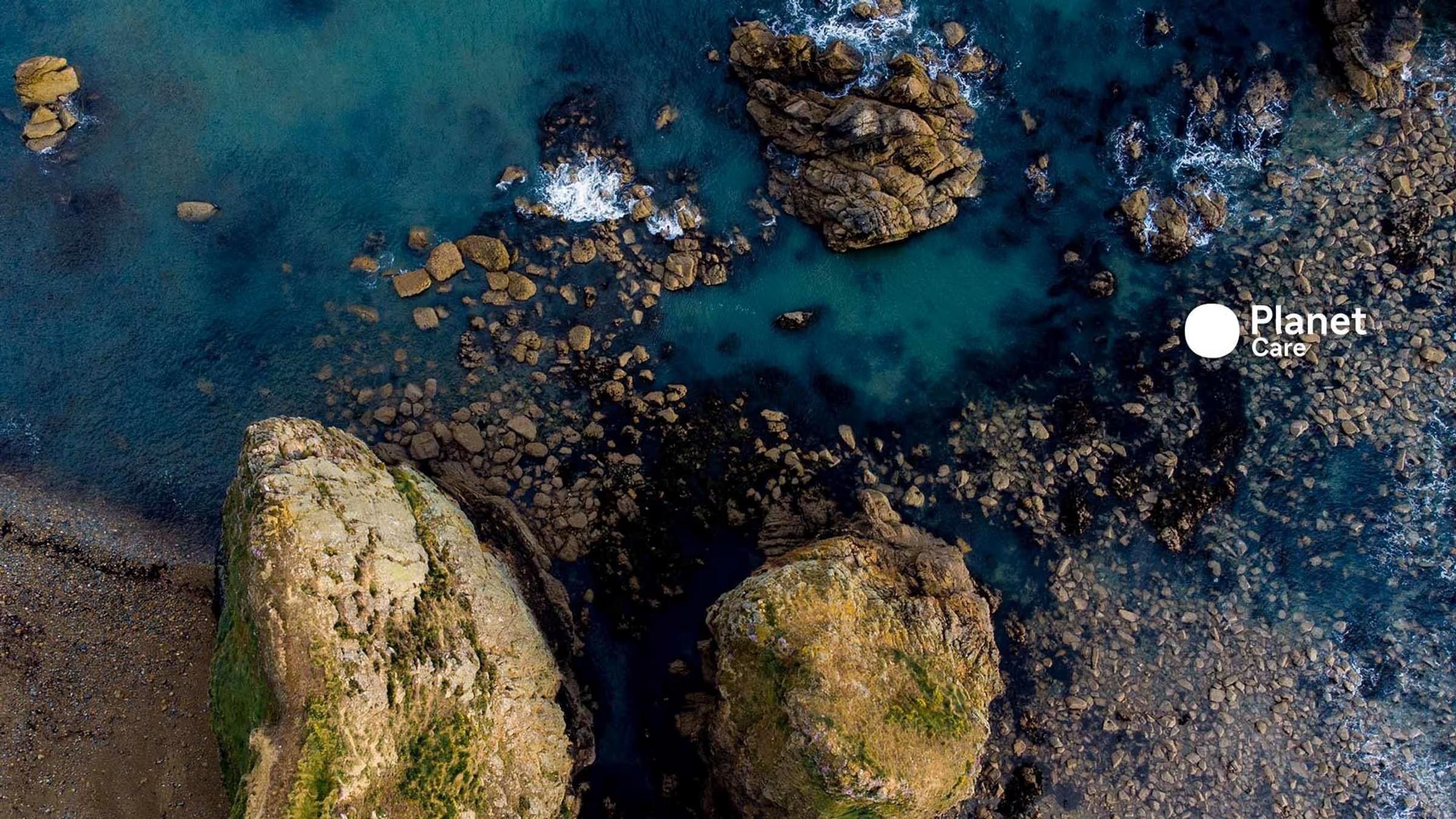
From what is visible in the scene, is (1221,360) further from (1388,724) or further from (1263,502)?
(1388,724)

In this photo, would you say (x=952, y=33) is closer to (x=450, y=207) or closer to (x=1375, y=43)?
(x=1375, y=43)

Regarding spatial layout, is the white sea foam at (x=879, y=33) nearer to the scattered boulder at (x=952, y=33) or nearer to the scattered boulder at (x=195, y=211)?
the scattered boulder at (x=952, y=33)

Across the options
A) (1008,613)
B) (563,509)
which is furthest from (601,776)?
(1008,613)

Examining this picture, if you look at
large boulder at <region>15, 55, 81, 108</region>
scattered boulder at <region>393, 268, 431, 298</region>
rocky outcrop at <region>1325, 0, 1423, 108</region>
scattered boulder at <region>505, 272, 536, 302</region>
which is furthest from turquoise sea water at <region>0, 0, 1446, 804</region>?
scattered boulder at <region>505, 272, 536, 302</region>

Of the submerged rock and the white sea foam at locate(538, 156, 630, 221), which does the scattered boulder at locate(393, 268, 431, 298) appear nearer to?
the white sea foam at locate(538, 156, 630, 221)

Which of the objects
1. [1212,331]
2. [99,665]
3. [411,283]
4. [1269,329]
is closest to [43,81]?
[411,283]
